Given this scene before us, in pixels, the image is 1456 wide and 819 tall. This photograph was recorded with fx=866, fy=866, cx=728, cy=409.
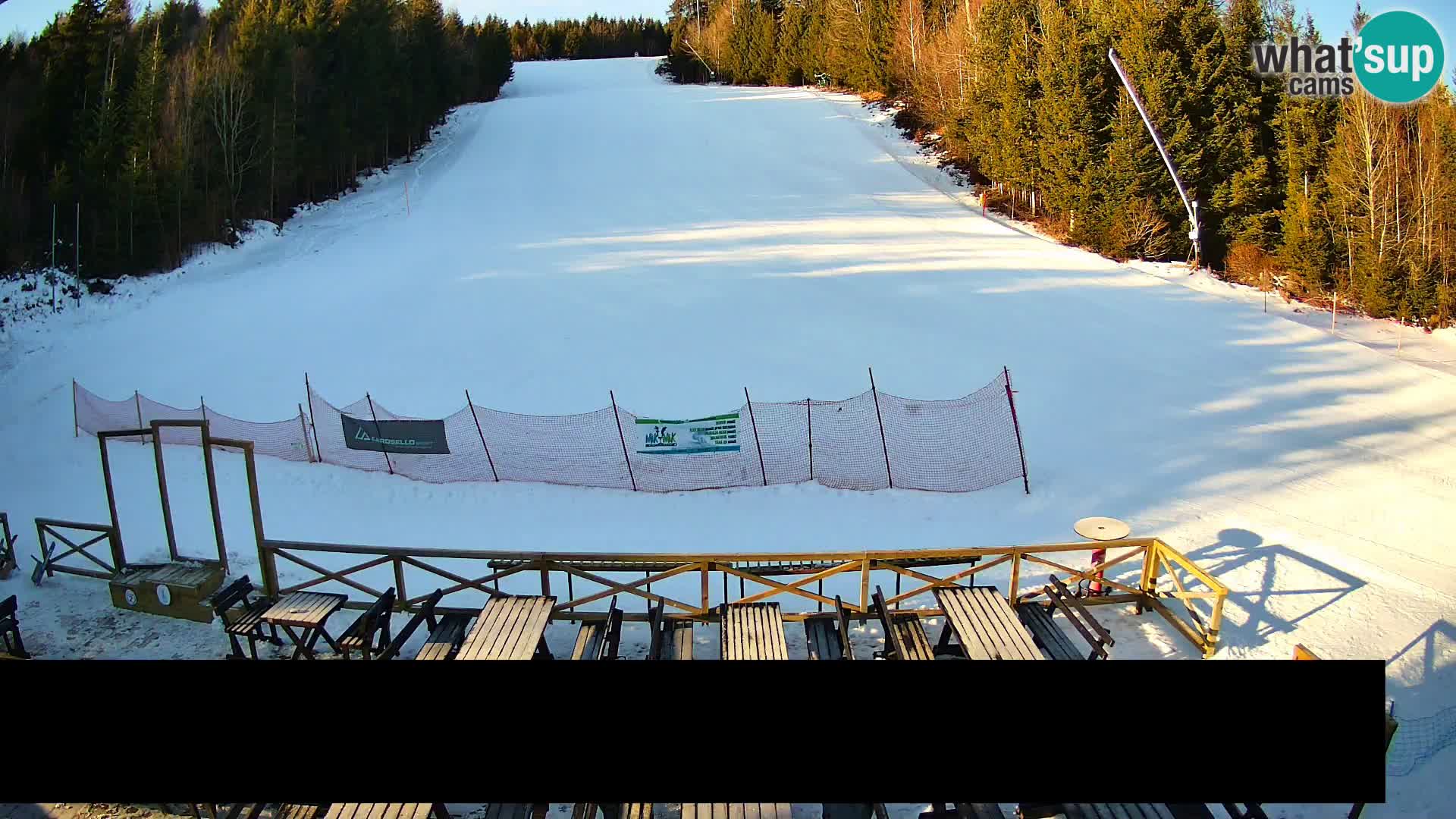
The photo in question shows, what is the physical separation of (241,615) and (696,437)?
22.4 feet

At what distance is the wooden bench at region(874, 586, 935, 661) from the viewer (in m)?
8.04

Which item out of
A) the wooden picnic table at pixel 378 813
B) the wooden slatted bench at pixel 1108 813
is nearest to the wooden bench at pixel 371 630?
the wooden picnic table at pixel 378 813

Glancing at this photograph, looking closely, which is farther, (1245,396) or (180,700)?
(1245,396)

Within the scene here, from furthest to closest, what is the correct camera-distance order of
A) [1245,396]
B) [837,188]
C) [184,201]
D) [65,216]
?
[837,188]
[184,201]
[65,216]
[1245,396]

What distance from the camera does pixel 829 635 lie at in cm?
877

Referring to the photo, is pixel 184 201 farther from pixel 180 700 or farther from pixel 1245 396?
pixel 180 700

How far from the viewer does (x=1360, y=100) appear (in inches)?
917

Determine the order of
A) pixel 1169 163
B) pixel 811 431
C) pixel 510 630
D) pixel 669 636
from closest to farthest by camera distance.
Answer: pixel 510 630, pixel 669 636, pixel 811 431, pixel 1169 163

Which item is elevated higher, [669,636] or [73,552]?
[73,552]

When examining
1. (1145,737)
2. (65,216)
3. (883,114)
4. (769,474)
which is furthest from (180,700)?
(883,114)

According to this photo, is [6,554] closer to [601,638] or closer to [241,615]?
[241,615]

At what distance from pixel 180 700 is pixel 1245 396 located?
19.7m

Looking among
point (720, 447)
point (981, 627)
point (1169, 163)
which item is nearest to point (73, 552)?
point (720, 447)

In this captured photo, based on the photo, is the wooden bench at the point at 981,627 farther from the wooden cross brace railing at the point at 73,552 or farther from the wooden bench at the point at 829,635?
the wooden cross brace railing at the point at 73,552
